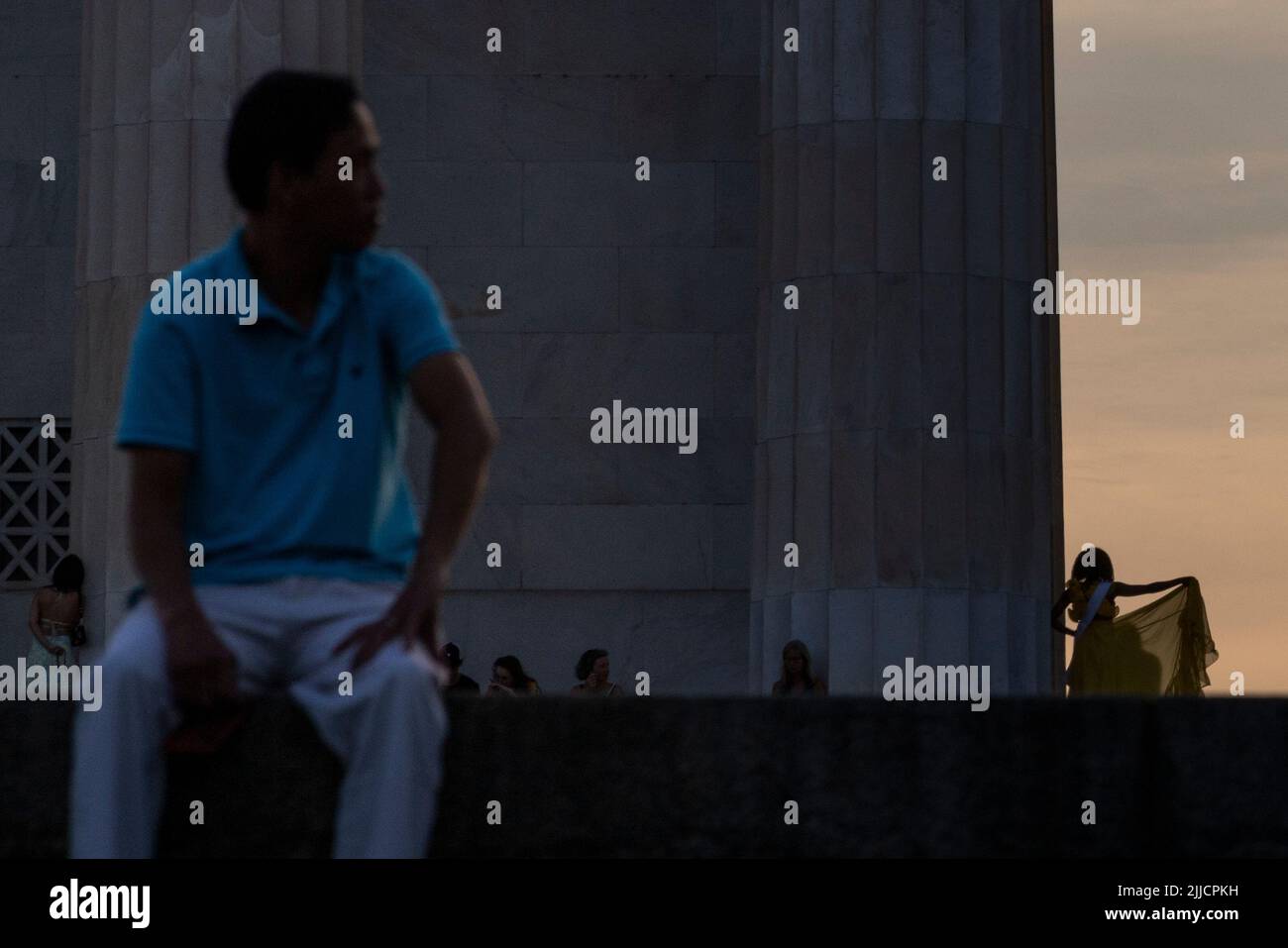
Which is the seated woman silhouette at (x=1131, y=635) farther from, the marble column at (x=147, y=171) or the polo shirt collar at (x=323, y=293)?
the polo shirt collar at (x=323, y=293)

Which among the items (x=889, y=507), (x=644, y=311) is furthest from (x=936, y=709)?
(x=644, y=311)

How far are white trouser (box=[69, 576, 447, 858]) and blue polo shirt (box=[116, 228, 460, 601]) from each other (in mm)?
122

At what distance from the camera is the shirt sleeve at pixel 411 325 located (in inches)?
295

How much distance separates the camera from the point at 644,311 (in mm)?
26984

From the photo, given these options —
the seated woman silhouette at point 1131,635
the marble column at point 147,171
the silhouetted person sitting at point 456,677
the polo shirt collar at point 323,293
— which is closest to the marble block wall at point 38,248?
the marble column at point 147,171

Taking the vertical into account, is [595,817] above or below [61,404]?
below

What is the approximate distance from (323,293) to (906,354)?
14.2 metres

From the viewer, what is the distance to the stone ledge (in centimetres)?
766

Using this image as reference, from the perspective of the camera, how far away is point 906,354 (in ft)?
70.5

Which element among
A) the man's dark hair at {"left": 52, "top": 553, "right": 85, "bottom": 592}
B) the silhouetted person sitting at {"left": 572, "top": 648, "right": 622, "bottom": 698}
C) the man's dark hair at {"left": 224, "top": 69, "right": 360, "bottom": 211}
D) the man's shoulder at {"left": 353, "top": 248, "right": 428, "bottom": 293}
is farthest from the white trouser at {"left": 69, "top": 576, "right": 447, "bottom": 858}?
the man's dark hair at {"left": 52, "top": 553, "right": 85, "bottom": 592}

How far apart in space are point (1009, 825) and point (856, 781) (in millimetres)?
462

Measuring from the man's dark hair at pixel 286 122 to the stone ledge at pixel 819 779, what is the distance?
5.33 feet
